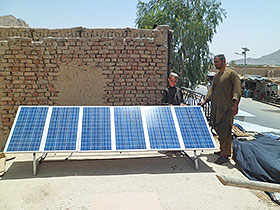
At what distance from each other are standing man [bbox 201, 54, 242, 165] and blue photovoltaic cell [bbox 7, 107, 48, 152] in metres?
3.65

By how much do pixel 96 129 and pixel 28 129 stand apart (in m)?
1.30

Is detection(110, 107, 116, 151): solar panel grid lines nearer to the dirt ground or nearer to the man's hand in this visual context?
the dirt ground

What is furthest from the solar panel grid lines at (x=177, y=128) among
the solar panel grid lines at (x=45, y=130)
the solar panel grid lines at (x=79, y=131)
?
the solar panel grid lines at (x=45, y=130)

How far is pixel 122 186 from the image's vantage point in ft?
13.6

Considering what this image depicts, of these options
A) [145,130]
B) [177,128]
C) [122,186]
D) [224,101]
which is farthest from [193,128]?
[122,186]

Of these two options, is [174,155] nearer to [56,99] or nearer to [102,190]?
[102,190]

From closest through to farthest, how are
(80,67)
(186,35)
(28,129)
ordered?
(28,129)
(80,67)
(186,35)

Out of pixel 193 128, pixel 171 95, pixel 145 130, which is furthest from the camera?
pixel 171 95

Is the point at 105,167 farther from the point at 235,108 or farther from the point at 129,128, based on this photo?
the point at 235,108

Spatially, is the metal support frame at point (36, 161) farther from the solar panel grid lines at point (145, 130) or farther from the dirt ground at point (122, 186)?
the solar panel grid lines at point (145, 130)

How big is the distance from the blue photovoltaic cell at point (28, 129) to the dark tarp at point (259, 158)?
159 inches

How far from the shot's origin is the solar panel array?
450 centimetres

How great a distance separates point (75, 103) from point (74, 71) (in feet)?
2.73

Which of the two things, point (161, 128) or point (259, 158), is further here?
point (161, 128)
